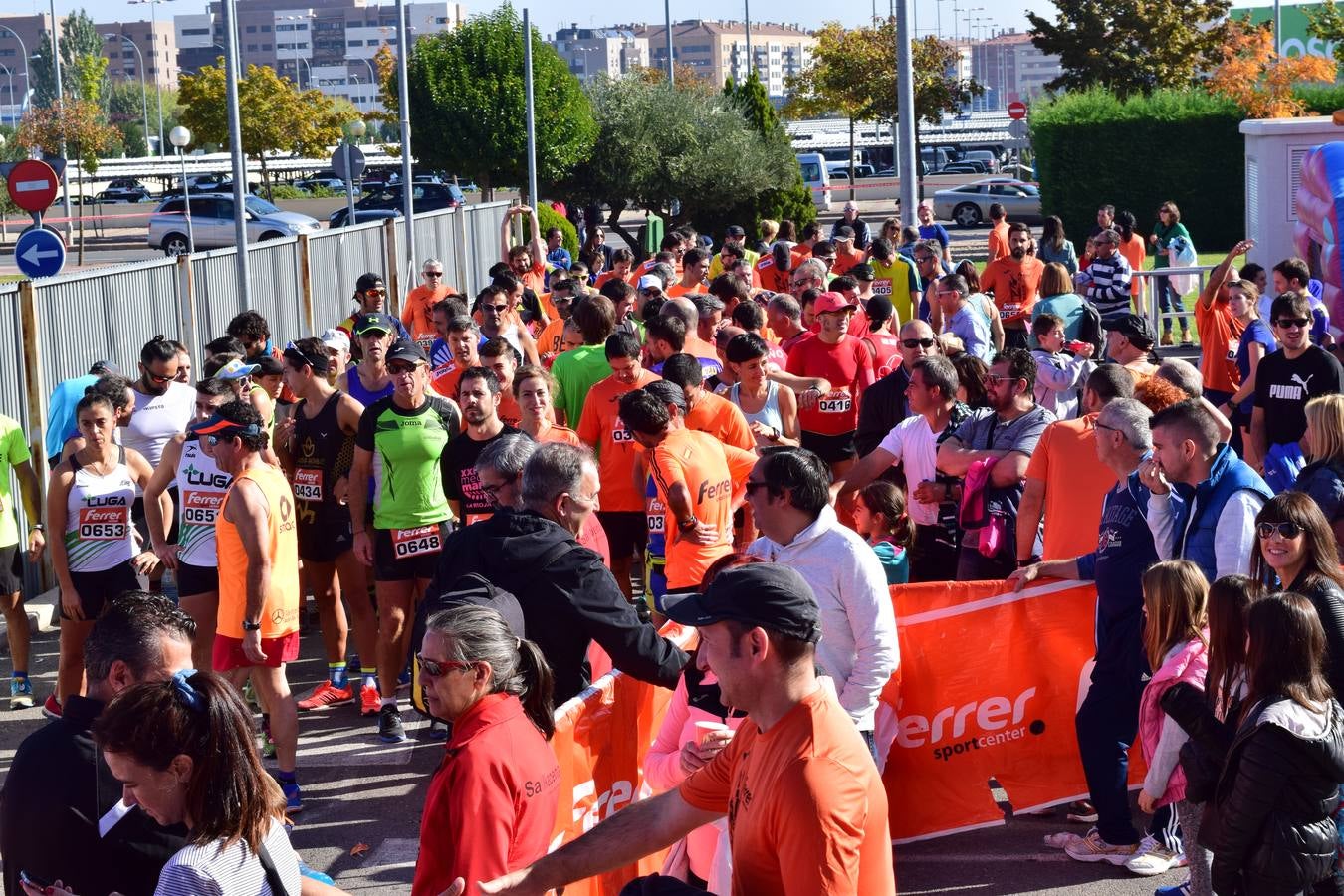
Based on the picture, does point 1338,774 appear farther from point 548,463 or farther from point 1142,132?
point 1142,132

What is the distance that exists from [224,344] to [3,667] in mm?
2372

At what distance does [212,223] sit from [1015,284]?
33.4 meters

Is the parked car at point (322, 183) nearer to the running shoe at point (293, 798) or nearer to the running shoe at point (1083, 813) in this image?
the running shoe at point (293, 798)

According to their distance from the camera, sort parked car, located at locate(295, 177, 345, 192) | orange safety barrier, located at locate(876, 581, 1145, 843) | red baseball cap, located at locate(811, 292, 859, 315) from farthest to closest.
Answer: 1. parked car, located at locate(295, 177, 345, 192)
2. red baseball cap, located at locate(811, 292, 859, 315)
3. orange safety barrier, located at locate(876, 581, 1145, 843)

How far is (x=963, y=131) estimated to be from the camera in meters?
88.6

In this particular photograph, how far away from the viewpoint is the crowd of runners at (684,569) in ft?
11.4

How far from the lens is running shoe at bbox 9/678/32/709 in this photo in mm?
8984

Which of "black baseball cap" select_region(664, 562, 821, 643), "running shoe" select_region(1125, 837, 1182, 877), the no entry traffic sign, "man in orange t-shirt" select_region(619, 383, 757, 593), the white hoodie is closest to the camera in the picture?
"black baseball cap" select_region(664, 562, 821, 643)

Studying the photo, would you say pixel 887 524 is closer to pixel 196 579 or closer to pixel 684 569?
pixel 684 569

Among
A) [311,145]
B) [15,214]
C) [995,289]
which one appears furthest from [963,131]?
[995,289]

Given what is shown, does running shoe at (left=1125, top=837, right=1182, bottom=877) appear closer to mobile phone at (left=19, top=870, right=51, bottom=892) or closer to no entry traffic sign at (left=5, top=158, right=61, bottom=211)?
mobile phone at (left=19, top=870, right=51, bottom=892)

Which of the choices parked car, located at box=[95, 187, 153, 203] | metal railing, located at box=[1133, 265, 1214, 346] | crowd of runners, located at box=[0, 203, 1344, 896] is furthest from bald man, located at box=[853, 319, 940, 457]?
parked car, located at box=[95, 187, 153, 203]

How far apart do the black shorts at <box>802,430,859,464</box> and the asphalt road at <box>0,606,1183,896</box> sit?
3.14 metres

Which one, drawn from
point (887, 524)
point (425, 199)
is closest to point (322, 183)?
point (425, 199)
